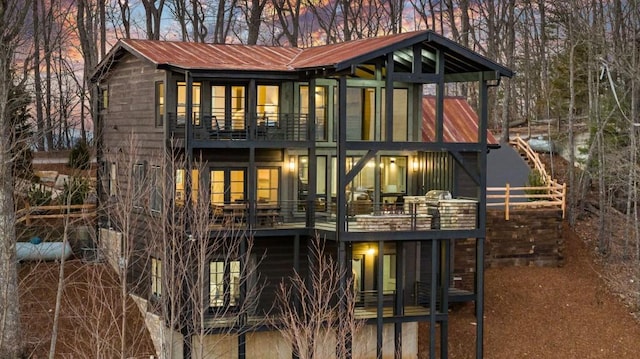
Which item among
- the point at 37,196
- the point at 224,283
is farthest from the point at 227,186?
the point at 37,196

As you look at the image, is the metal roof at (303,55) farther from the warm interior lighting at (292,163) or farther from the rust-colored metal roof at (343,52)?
the warm interior lighting at (292,163)

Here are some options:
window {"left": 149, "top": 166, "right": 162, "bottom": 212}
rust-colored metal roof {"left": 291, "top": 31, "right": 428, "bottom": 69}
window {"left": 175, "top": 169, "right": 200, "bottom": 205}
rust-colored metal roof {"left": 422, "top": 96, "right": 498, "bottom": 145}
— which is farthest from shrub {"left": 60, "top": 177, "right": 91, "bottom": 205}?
rust-colored metal roof {"left": 422, "top": 96, "right": 498, "bottom": 145}

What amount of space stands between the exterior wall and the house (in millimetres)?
5079

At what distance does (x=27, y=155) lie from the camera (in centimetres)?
3641

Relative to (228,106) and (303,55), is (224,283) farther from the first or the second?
(303,55)

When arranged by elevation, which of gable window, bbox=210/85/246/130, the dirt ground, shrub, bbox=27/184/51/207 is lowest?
the dirt ground

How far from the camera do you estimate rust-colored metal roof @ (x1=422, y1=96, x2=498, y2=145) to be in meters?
32.3

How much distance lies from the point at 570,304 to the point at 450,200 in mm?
7645

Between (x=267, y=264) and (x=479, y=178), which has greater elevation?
(x=479, y=178)

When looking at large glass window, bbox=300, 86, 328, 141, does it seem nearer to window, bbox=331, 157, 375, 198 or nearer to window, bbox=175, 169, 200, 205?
window, bbox=331, 157, 375, 198

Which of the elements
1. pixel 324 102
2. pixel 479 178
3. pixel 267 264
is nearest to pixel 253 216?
pixel 267 264

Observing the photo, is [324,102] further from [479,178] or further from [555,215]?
[555,215]

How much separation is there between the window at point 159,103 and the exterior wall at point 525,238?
528 inches

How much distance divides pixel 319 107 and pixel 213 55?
3623 mm
